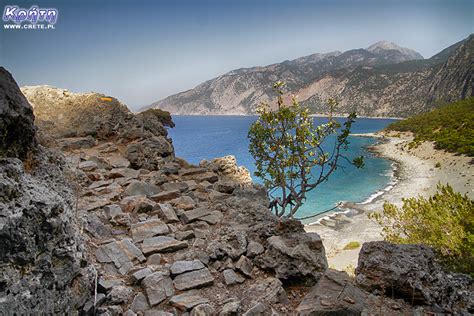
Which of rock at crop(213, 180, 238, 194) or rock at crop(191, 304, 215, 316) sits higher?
rock at crop(213, 180, 238, 194)

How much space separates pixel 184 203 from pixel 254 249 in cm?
318

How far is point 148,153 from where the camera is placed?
13.1 m

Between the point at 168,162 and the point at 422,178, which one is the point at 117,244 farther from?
the point at 422,178

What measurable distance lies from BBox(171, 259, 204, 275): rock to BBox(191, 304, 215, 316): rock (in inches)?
40.0

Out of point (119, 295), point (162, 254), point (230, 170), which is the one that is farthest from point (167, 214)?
point (230, 170)

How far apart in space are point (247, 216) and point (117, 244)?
11.1 ft

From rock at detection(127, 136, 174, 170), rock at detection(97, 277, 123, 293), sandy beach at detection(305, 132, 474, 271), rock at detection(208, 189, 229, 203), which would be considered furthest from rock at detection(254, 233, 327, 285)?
sandy beach at detection(305, 132, 474, 271)

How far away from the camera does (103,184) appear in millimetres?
9875

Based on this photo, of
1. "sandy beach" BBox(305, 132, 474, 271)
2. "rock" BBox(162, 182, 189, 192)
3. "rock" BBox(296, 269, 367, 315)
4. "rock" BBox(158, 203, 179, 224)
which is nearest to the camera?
"rock" BBox(296, 269, 367, 315)

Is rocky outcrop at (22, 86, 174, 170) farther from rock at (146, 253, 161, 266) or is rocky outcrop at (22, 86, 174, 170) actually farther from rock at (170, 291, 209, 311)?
rock at (170, 291, 209, 311)

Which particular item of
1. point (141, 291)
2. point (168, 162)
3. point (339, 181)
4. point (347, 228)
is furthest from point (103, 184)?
point (339, 181)

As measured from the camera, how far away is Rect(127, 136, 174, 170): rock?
12578 mm

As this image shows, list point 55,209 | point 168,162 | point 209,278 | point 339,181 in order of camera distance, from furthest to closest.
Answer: point 339,181 → point 168,162 → point 209,278 → point 55,209

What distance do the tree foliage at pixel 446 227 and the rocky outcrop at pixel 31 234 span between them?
1198 centimetres
